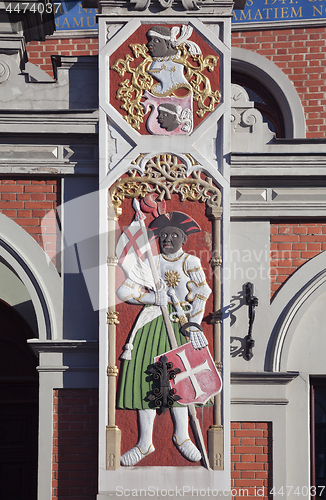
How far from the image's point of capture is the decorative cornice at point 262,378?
6.93 m

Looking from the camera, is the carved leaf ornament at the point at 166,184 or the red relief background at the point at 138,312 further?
the carved leaf ornament at the point at 166,184

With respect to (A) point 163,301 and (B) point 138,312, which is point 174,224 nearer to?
(A) point 163,301

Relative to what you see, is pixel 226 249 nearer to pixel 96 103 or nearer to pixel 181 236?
pixel 181 236

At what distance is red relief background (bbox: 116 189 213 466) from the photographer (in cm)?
668

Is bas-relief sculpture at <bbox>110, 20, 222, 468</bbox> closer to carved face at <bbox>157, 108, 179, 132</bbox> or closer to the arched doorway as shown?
carved face at <bbox>157, 108, 179, 132</bbox>

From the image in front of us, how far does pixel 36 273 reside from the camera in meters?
7.06

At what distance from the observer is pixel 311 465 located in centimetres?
706

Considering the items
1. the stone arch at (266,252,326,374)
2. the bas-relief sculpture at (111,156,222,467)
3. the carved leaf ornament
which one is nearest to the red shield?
the bas-relief sculpture at (111,156,222,467)

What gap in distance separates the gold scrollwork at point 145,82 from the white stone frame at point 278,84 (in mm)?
2845

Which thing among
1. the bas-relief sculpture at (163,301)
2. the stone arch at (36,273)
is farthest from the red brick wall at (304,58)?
the stone arch at (36,273)

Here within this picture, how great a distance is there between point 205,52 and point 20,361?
3.93 m

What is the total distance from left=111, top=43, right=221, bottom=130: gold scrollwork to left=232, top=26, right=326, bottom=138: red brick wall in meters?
2.95

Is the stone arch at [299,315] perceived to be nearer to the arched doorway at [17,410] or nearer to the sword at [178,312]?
the sword at [178,312]

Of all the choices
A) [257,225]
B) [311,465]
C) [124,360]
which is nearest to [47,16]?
[257,225]
